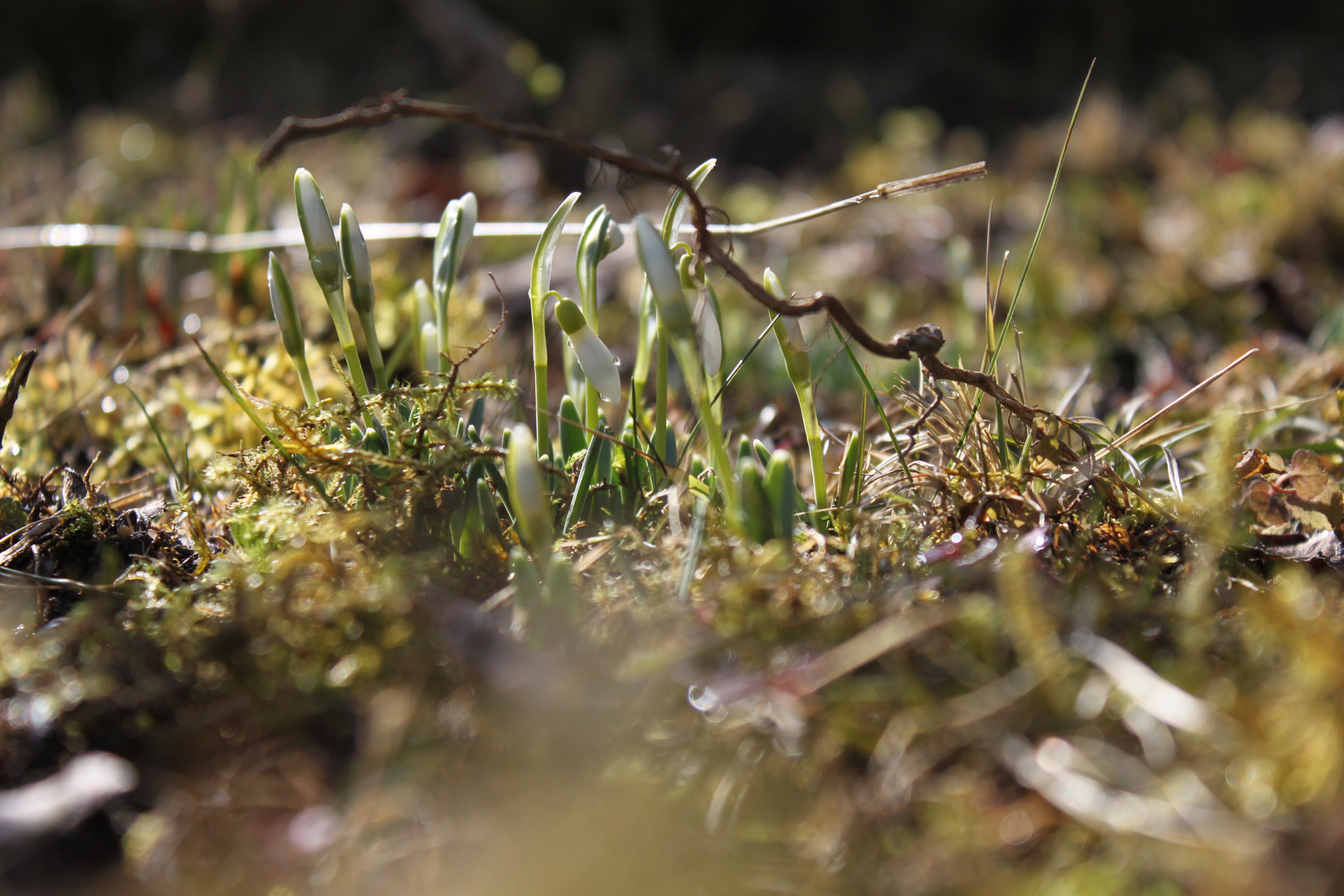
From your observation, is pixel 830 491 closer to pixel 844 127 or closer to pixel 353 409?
pixel 353 409

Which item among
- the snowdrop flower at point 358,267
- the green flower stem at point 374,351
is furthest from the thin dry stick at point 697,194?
the green flower stem at point 374,351

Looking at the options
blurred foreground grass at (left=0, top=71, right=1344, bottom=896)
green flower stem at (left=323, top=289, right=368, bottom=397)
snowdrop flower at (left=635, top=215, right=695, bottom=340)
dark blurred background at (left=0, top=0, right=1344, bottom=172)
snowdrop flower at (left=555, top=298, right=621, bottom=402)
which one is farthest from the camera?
dark blurred background at (left=0, top=0, right=1344, bottom=172)

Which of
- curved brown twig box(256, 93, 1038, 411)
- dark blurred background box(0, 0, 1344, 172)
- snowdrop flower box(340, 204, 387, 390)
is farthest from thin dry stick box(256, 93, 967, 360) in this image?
dark blurred background box(0, 0, 1344, 172)

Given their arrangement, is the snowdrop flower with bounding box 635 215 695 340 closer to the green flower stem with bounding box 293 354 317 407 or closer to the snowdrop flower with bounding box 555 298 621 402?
the snowdrop flower with bounding box 555 298 621 402

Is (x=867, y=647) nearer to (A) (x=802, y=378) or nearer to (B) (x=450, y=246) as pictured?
(A) (x=802, y=378)

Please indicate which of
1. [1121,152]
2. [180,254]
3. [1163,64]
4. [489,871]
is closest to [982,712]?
[489,871]

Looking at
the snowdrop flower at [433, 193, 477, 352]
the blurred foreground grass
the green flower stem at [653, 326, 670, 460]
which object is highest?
the snowdrop flower at [433, 193, 477, 352]

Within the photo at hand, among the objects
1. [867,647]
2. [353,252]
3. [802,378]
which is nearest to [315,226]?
[353,252]
